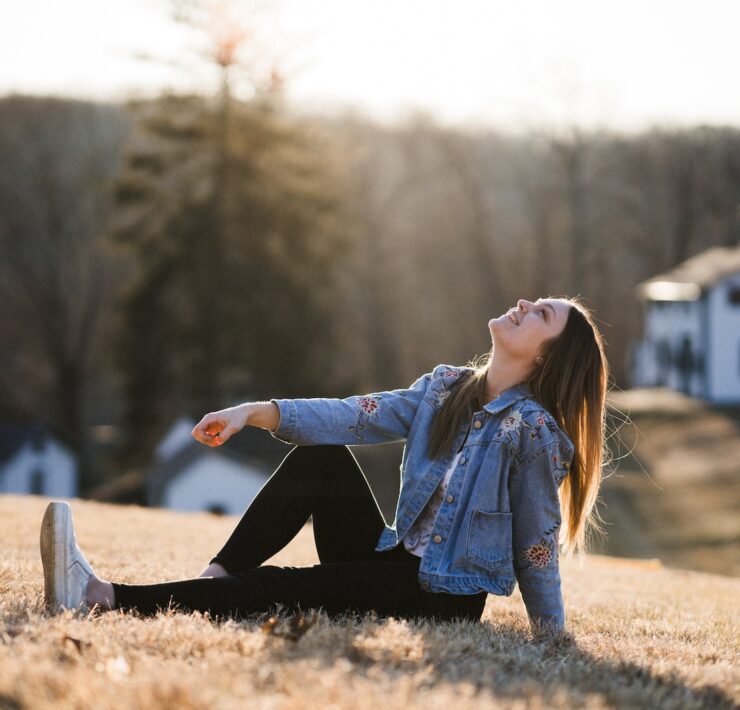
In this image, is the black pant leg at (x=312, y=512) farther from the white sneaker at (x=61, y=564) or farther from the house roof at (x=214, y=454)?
the house roof at (x=214, y=454)

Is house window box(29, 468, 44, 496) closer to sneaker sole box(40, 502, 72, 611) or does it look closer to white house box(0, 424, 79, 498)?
white house box(0, 424, 79, 498)

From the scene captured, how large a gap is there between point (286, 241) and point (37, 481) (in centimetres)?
1788

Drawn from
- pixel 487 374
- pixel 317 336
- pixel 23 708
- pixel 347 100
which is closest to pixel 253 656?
pixel 23 708

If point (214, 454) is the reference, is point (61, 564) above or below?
above

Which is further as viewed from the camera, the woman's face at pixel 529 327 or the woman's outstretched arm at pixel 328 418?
the woman's face at pixel 529 327

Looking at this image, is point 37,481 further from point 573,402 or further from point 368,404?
point 573,402

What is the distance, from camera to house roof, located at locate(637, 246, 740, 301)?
42659 mm

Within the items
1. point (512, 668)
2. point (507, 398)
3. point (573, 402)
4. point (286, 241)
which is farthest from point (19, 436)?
point (512, 668)

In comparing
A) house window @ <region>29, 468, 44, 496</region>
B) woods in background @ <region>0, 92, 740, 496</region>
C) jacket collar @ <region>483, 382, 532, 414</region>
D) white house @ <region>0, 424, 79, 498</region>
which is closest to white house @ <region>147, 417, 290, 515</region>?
woods in background @ <region>0, 92, 740, 496</region>

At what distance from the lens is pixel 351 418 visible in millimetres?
4773

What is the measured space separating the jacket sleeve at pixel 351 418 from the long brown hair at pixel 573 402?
184 mm

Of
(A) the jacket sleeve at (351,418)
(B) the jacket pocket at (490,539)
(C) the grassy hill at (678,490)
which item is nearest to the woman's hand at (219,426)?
(A) the jacket sleeve at (351,418)

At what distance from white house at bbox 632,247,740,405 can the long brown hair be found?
39494mm

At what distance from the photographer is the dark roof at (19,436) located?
4462cm
